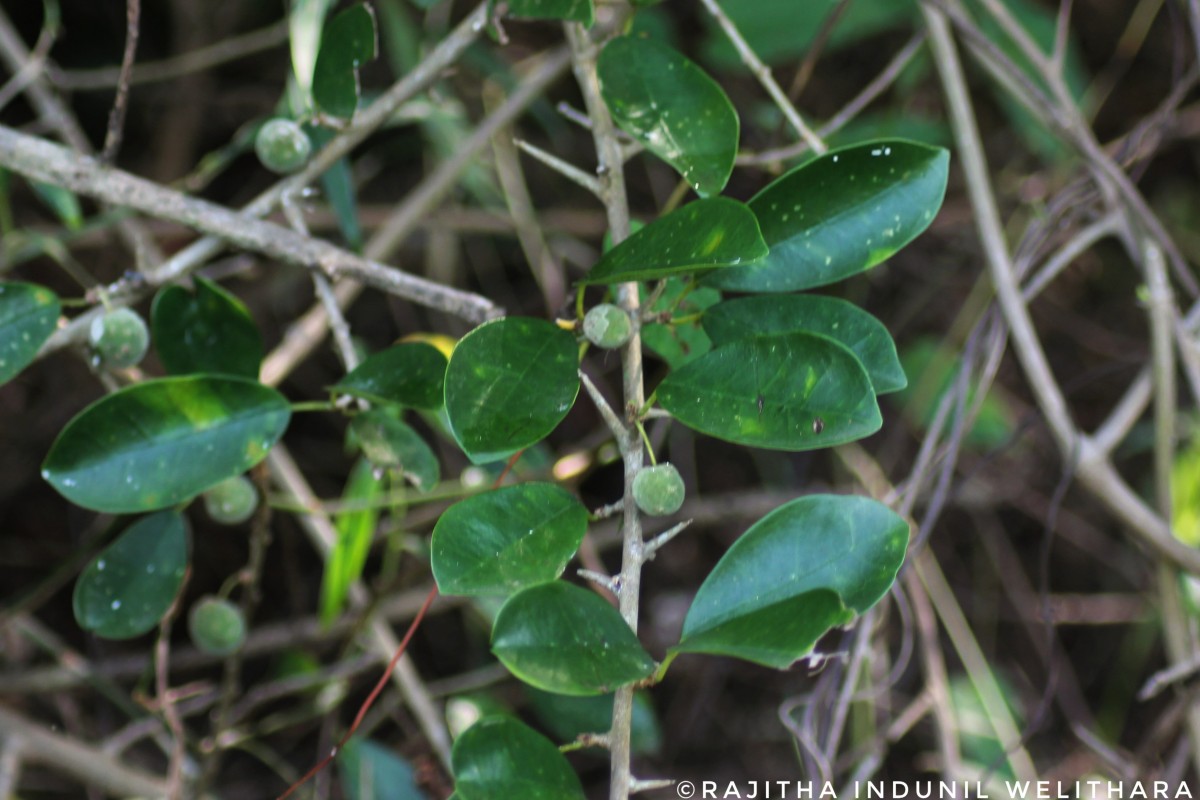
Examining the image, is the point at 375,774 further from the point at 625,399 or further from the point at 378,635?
the point at 625,399

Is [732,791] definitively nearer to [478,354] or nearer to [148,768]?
[148,768]

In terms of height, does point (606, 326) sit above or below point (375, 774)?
above

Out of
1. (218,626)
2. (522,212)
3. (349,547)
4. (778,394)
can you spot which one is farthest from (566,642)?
(522,212)

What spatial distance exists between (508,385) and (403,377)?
16 cm

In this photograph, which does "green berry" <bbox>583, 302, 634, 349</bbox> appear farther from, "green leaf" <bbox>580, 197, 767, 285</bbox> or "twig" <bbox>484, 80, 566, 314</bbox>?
"twig" <bbox>484, 80, 566, 314</bbox>

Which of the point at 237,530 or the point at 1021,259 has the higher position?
the point at 1021,259

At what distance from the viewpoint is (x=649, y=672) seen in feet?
1.81

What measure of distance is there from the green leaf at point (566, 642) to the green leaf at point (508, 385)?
91mm

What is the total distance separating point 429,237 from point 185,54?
0.45 meters

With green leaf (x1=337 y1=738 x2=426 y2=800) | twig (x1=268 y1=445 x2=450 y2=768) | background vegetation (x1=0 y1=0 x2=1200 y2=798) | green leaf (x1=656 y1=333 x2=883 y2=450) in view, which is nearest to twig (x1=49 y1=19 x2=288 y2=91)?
background vegetation (x1=0 y1=0 x2=1200 y2=798)

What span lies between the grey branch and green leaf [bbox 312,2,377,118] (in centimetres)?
11

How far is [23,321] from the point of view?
0.74 m

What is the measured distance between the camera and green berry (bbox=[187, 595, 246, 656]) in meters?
0.96

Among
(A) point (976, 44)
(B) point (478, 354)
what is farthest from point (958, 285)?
(B) point (478, 354)
